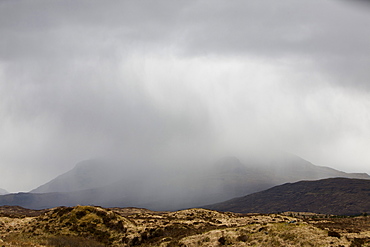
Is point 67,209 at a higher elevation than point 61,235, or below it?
higher

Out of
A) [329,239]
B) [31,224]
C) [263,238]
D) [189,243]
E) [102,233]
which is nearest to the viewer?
[329,239]

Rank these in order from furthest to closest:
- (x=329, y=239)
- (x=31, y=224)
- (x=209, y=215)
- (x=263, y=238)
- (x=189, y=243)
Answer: (x=209, y=215), (x=31, y=224), (x=189, y=243), (x=263, y=238), (x=329, y=239)

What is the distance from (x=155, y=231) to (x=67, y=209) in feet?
68.4

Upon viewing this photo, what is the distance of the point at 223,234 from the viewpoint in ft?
139

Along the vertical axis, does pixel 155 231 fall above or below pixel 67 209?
below

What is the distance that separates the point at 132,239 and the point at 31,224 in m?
22.4

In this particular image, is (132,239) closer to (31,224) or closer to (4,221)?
(31,224)

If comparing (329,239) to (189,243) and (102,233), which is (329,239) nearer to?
(189,243)

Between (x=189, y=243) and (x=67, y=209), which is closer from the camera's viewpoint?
(x=189, y=243)

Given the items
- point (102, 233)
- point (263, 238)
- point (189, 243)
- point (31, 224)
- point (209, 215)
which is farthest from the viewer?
point (209, 215)

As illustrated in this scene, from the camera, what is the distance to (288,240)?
36.8m

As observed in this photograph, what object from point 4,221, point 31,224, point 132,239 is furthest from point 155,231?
point 4,221

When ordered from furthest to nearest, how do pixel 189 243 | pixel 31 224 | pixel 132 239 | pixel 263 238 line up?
1. pixel 31 224
2. pixel 132 239
3. pixel 189 243
4. pixel 263 238

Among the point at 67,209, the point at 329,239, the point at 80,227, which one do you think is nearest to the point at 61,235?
the point at 80,227
